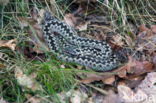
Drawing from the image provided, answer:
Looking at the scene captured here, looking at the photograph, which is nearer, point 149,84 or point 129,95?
point 129,95

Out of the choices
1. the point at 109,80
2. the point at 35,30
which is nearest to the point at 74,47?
the point at 35,30

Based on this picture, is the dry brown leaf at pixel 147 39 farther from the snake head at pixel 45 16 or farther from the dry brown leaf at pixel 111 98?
the snake head at pixel 45 16

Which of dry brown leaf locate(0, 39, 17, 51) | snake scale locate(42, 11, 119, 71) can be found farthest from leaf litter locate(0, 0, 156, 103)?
snake scale locate(42, 11, 119, 71)

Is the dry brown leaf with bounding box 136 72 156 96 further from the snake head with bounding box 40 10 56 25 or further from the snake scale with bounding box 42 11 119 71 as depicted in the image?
the snake head with bounding box 40 10 56 25

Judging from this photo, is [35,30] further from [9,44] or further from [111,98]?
[111,98]

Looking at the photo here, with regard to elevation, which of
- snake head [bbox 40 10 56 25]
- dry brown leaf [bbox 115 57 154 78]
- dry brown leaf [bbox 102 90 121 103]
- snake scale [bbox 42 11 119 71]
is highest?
snake head [bbox 40 10 56 25]

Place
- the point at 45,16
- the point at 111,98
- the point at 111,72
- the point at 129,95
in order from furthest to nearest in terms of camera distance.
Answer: the point at 45,16 → the point at 111,72 → the point at 111,98 → the point at 129,95

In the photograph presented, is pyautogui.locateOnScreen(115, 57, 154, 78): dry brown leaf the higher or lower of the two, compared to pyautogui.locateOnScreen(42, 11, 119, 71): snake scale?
lower

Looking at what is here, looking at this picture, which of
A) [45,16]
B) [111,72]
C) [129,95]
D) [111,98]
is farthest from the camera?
[45,16]

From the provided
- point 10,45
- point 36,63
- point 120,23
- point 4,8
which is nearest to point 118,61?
point 120,23
